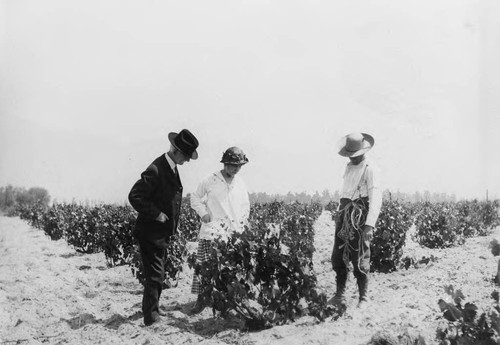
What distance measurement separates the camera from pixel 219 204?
492cm

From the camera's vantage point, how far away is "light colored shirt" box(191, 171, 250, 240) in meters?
4.90

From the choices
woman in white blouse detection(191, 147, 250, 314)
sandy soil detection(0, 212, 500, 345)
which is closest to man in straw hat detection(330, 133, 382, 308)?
sandy soil detection(0, 212, 500, 345)

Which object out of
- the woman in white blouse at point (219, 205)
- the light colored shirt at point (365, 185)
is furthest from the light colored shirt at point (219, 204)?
the light colored shirt at point (365, 185)

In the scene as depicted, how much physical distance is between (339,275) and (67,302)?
3600mm

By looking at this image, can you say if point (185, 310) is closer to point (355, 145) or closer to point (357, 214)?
point (357, 214)

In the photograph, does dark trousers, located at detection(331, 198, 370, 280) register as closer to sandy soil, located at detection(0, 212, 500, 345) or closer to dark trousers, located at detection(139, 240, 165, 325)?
sandy soil, located at detection(0, 212, 500, 345)

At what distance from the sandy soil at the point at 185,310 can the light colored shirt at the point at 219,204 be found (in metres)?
0.94

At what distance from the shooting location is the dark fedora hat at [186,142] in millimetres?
4582

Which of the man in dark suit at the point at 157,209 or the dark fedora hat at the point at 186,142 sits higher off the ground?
the dark fedora hat at the point at 186,142

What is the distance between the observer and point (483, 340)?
2717 millimetres

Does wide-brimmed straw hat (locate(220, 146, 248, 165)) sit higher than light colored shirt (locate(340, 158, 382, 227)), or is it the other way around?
wide-brimmed straw hat (locate(220, 146, 248, 165))

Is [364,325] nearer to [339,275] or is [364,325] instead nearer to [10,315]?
[339,275]

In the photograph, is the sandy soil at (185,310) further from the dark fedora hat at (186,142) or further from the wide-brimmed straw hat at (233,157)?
the dark fedora hat at (186,142)

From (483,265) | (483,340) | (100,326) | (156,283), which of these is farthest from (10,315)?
(483,265)
